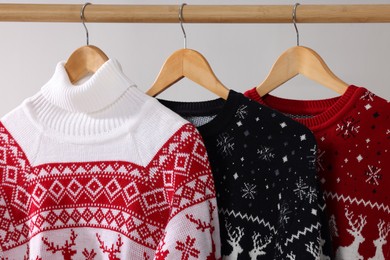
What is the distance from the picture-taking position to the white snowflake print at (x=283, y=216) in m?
1.05

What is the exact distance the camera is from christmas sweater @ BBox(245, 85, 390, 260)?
3.47ft

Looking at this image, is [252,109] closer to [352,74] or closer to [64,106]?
[64,106]

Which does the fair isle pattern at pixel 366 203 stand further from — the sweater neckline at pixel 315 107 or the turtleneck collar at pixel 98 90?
the turtleneck collar at pixel 98 90

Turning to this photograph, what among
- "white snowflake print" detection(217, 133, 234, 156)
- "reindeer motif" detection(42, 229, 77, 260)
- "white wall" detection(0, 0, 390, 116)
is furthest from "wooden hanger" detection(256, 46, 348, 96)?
"white wall" detection(0, 0, 390, 116)

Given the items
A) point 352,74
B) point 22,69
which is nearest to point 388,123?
point 352,74

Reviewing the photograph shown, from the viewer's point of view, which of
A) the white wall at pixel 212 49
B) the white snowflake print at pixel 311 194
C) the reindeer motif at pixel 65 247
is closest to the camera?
the white snowflake print at pixel 311 194

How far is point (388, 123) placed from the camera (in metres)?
1.06

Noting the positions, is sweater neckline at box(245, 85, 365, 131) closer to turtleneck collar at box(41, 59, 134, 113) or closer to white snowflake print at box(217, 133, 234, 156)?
white snowflake print at box(217, 133, 234, 156)

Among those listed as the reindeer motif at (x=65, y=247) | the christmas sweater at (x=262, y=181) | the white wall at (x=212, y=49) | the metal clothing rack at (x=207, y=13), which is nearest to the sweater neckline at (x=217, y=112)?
the christmas sweater at (x=262, y=181)

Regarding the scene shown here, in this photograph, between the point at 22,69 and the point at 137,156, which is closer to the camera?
the point at 137,156

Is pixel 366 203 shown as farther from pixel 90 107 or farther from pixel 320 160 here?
pixel 90 107

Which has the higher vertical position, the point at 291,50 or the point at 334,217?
the point at 291,50

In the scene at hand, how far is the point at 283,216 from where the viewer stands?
1055 millimetres

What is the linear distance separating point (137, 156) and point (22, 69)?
3.35ft
